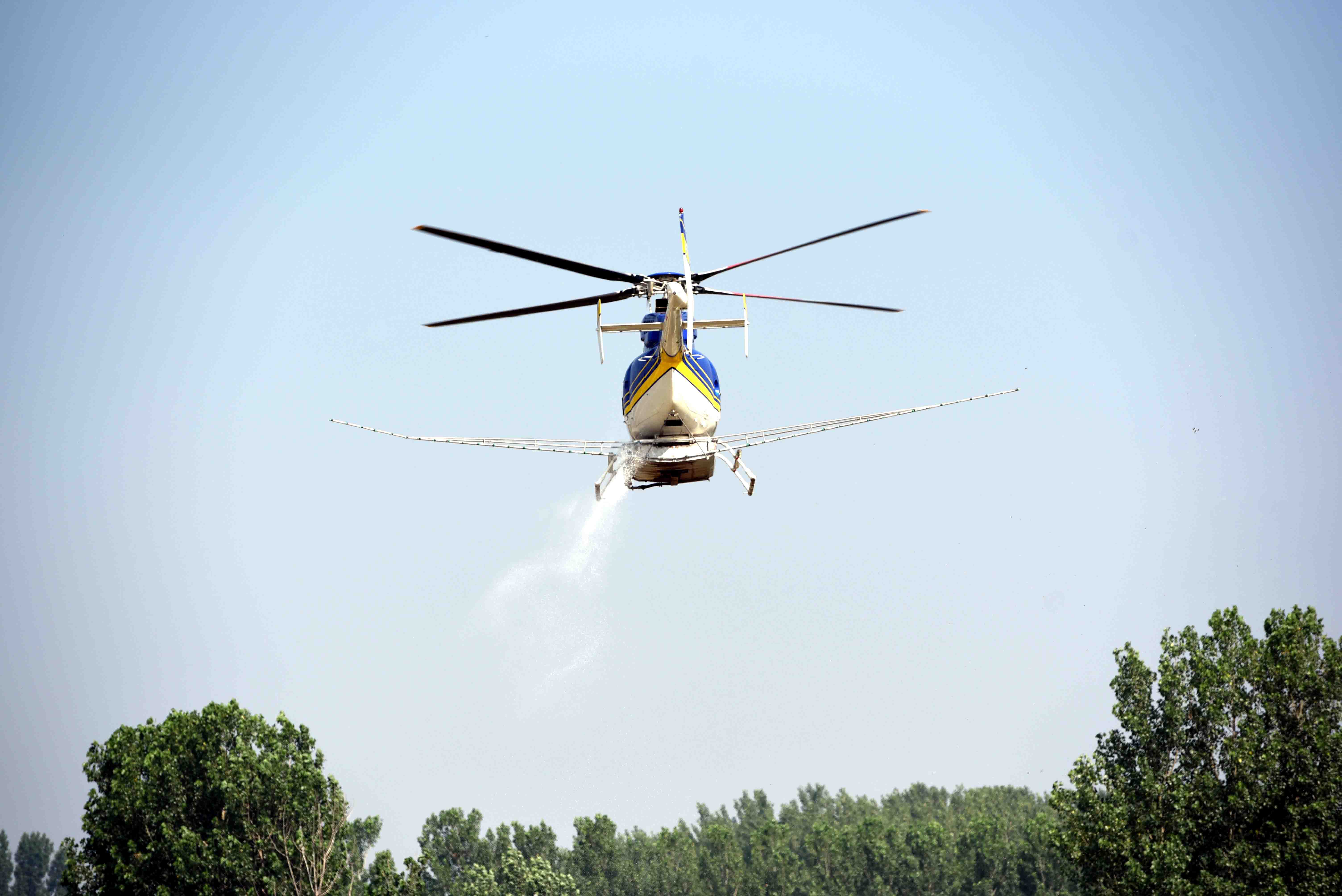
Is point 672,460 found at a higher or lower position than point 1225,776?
higher

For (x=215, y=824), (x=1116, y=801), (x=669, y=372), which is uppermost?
(x=669, y=372)

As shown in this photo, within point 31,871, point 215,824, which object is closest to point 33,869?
point 31,871

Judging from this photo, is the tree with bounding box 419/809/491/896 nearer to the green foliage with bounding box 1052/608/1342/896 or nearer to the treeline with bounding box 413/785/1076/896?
the treeline with bounding box 413/785/1076/896

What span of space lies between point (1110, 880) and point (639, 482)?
20572mm

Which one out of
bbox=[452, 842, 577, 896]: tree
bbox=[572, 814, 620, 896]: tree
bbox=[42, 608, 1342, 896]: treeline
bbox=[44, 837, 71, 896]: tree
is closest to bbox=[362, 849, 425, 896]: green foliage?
bbox=[42, 608, 1342, 896]: treeline

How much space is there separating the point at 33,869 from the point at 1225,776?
135 meters

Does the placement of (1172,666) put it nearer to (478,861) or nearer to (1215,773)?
(1215,773)

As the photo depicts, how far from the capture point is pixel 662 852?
87062 millimetres

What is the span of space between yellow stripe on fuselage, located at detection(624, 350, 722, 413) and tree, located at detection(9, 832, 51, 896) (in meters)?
132

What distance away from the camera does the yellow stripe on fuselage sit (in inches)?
1207

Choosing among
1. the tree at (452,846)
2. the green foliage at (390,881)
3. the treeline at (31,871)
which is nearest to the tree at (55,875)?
the treeline at (31,871)

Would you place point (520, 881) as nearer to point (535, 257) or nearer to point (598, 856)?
point (598, 856)

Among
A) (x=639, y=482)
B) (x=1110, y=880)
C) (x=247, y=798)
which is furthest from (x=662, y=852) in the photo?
(x=639, y=482)

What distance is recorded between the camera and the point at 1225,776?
3931cm
